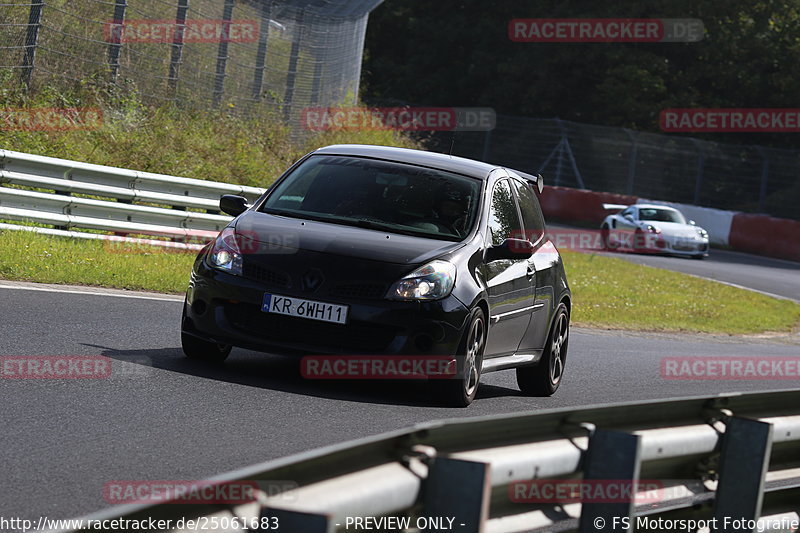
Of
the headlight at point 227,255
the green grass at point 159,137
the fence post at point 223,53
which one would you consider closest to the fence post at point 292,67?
the green grass at point 159,137

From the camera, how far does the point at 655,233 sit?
34.9 metres

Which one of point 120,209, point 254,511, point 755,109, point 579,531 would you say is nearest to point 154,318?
point 120,209

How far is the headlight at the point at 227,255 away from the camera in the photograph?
899cm

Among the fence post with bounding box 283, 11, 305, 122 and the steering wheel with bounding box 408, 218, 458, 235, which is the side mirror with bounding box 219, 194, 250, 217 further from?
the fence post with bounding box 283, 11, 305, 122

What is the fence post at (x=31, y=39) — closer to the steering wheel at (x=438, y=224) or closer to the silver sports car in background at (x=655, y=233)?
the steering wheel at (x=438, y=224)

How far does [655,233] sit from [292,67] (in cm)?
1170

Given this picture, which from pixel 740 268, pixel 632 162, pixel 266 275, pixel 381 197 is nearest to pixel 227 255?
pixel 266 275

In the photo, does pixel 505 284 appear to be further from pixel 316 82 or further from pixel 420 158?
pixel 316 82

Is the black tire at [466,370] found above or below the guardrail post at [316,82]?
below

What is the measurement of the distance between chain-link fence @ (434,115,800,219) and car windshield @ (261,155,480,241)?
34.2 m

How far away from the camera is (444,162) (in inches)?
405

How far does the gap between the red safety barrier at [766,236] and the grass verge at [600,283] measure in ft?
29.3

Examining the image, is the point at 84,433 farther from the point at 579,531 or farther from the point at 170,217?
the point at 170,217

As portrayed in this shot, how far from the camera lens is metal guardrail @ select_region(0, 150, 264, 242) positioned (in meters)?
15.5
